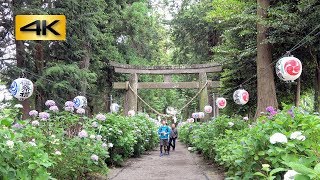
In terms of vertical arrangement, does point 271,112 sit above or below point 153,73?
below

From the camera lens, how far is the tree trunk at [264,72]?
1211 centimetres

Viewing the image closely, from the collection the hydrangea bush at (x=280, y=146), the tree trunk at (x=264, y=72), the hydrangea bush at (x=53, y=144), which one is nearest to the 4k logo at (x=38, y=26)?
the hydrangea bush at (x=53, y=144)

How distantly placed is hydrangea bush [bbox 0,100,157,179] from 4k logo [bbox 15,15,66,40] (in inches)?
131

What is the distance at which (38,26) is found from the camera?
11.2 meters

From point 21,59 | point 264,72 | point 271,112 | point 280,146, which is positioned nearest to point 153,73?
point 21,59

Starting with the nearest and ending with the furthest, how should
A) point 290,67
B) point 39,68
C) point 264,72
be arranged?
1. point 290,67
2. point 264,72
3. point 39,68

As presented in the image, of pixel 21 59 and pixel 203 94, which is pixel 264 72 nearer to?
pixel 203 94

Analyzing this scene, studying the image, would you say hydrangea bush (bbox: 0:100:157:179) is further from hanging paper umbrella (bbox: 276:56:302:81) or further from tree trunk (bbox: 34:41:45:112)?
tree trunk (bbox: 34:41:45:112)

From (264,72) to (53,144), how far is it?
8025 millimetres

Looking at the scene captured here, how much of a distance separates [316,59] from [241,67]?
3333mm

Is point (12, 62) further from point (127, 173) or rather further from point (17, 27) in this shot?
point (127, 173)

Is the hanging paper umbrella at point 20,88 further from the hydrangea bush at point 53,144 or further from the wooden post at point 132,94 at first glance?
the wooden post at point 132,94

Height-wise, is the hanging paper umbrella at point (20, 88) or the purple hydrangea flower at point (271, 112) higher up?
the hanging paper umbrella at point (20, 88)

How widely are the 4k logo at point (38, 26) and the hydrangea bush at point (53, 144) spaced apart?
11.0ft
